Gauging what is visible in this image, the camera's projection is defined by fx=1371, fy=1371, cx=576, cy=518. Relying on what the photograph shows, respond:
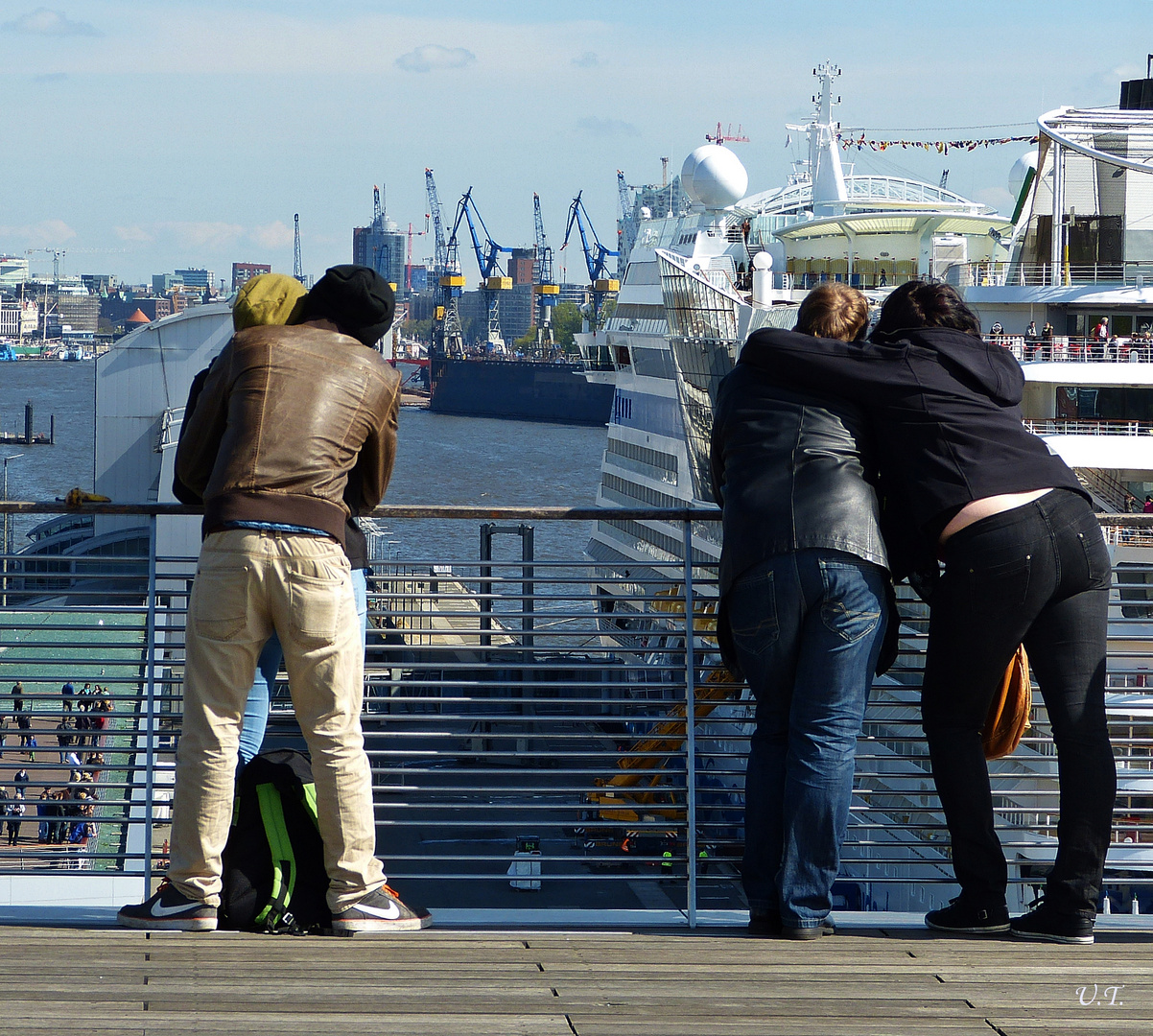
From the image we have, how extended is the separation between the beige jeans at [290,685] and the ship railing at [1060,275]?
20.8 metres

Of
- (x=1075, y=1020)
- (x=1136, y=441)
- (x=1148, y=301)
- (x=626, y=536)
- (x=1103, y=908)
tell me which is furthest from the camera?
(x=626, y=536)

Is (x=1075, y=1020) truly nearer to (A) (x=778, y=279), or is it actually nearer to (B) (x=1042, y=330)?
(B) (x=1042, y=330)

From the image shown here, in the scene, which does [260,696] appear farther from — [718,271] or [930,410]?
[718,271]

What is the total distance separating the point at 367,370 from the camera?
12.1ft

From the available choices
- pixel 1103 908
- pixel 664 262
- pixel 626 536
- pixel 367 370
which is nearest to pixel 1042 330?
pixel 664 262

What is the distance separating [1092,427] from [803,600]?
714 inches

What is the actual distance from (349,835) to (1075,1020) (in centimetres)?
188

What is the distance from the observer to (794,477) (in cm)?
370

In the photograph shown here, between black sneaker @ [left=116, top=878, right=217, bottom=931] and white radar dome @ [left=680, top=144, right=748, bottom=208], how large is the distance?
3227cm

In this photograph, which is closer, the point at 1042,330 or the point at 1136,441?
the point at 1136,441

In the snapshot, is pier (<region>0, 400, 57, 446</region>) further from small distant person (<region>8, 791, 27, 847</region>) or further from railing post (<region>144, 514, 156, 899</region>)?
railing post (<region>144, 514, 156, 899</region>)

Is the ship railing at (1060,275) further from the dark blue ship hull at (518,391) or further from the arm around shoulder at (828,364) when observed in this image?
the dark blue ship hull at (518,391)

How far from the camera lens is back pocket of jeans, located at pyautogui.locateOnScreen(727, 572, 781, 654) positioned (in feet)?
12.2

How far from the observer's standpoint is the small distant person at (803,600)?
3689 mm
